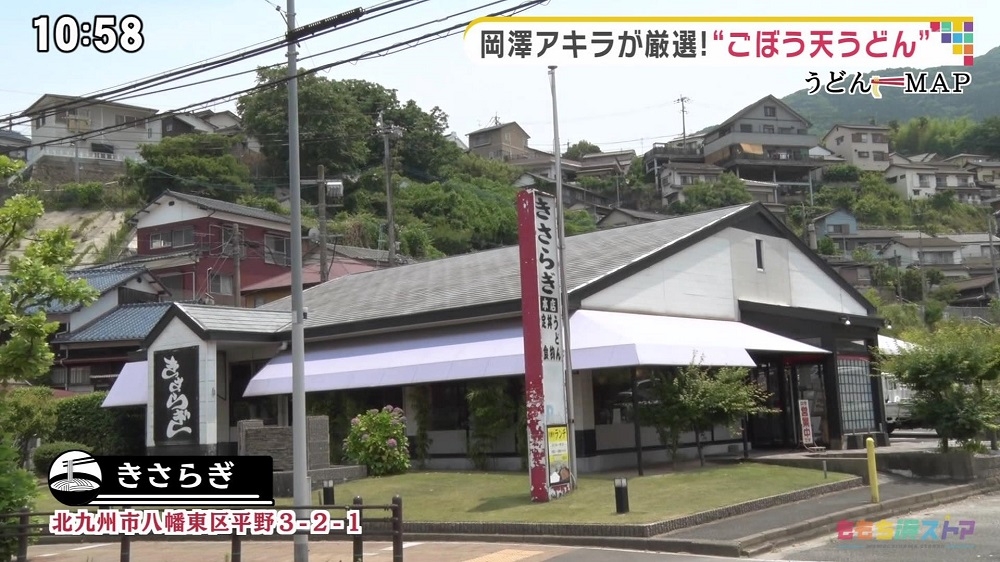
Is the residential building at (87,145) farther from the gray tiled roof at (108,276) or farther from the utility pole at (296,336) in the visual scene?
the utility pole at (296,336)

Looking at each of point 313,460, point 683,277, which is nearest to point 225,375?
point 313,460

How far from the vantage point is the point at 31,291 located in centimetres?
1351

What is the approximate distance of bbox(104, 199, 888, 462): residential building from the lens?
21.7 meters

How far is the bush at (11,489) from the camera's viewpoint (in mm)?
13227

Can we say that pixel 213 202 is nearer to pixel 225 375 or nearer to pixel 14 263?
pixel 225 375

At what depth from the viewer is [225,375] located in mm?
28219

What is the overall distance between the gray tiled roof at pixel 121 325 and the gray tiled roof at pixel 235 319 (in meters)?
17.4

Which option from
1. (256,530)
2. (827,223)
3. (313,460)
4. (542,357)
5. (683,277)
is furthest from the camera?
(827,223)

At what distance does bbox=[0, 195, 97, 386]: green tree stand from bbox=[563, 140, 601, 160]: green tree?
10668 centimetres

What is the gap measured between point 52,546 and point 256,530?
29.4 feet

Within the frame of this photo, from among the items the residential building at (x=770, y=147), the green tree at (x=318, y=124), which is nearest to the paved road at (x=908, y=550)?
the green tree at (x=318, y=124)

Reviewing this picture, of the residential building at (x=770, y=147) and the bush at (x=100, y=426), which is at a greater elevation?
the residential building at (x=770, y=147)

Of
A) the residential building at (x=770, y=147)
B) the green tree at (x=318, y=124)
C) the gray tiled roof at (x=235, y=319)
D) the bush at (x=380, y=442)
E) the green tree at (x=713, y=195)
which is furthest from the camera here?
the residential building at (x=770, y=147)
